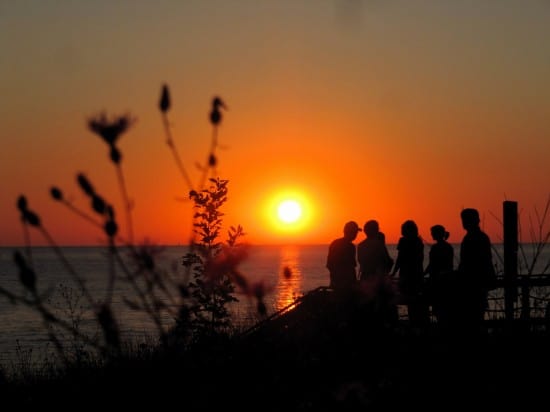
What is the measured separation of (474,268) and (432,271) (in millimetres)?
2479

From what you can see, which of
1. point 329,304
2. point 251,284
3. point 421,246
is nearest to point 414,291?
point 329,304

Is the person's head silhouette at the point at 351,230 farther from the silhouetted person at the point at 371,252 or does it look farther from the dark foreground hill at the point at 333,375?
the dark foreground hill at the point at 333,375

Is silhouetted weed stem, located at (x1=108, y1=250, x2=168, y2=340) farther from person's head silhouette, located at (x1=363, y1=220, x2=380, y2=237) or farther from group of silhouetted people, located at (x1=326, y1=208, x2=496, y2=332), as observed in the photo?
person's head silhouette, located at (x1=363, y1=220, x2=380, y2=237)

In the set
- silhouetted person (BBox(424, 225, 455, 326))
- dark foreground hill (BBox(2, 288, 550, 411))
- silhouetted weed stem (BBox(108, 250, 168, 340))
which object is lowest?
dark foreground hill (BBox(2, 288, 550, 411))

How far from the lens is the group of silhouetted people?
30.7 ft

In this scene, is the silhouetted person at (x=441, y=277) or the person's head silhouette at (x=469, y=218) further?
the person's head silhouette at (x=469, y=218)

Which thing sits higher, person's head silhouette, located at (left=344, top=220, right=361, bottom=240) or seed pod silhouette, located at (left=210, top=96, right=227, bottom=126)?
seed pod silhouette, located at (left=210, top=96, right=227, bottom=126)

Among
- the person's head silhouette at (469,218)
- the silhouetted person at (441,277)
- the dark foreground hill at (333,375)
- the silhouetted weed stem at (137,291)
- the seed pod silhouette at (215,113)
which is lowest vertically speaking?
the dark foreground hill at (333,375)

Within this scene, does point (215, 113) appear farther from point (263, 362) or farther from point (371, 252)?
point (371, 252)

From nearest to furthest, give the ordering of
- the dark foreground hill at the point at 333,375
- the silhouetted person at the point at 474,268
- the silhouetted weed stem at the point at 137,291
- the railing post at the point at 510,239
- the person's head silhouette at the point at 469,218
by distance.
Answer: the silhouetted weed stem at the point at 137,291
the dark foreground hill at the point at 333,375
the silhouetted person at the point at 474,268
the person's head silhouette at the point at 469,218
the railing post at the point at 510,239

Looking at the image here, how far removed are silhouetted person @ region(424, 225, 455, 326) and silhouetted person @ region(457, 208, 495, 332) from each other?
0.16 m

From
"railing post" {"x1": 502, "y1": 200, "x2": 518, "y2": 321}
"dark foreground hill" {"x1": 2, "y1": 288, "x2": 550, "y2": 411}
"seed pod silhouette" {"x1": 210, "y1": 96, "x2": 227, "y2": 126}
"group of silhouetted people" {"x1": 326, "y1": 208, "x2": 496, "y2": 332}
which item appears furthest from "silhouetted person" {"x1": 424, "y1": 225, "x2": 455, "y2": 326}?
"seed pod silhouette" {"x1": 210, "y1": 96, "x2": 227, "y2": 126}

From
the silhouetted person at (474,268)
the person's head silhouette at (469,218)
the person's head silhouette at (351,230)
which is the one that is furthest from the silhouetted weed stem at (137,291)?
the person's head silhouette at (351,230)

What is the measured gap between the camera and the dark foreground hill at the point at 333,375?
562cm
